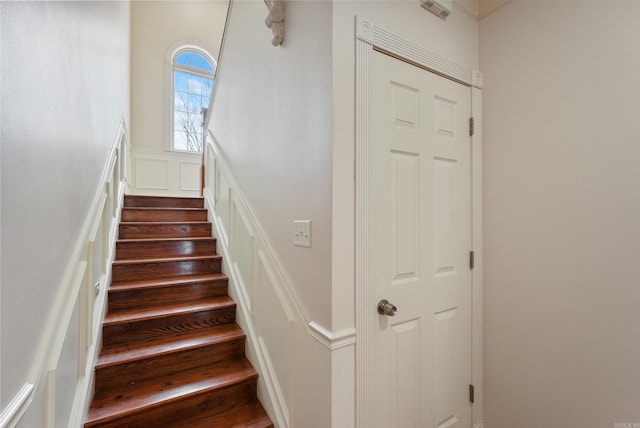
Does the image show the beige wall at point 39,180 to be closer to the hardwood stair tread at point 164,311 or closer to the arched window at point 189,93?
the hardwood stair tread at point 164,311

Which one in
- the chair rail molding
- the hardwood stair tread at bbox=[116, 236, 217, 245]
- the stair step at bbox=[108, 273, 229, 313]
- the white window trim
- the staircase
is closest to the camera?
the chair rail molding

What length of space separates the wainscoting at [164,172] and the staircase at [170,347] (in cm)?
279

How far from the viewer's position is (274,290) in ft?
5.28

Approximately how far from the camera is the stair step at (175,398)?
1.45 metres

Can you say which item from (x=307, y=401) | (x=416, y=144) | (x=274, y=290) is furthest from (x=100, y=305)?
(x=416, y=144)

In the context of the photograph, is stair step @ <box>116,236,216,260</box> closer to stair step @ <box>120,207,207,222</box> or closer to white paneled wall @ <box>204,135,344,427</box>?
white paneled wall @ <box>204,135,344,427</box>

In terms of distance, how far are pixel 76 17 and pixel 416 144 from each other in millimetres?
1732

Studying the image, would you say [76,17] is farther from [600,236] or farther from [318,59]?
[600,236]

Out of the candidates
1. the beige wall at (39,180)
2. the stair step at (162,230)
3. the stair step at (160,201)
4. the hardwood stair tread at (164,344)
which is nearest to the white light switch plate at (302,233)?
the beige wall at (39,180)

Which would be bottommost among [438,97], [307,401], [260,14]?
[307,401]

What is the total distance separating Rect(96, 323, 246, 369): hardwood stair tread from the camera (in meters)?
1.66

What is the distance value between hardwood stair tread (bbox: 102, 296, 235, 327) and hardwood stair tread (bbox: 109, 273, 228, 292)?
0.51ft

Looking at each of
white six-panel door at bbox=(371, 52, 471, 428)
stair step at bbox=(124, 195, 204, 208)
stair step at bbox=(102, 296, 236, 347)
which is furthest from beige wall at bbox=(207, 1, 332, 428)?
stair step at bbox=(124, 195, 204, 208)

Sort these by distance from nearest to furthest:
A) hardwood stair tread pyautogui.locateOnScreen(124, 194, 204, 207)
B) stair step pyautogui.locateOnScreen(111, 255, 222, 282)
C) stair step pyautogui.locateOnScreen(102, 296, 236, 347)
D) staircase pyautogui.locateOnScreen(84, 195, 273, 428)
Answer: staircase pyautogui.locateOnScreen(84, 195, 273, 428) → stair step pyautogui.locateOnScreen(102, 296, 236, 347) → stair step pyautogui.locateOnScreen(111, 255, 222, 282) → hardwood stair tread pyautogui.locateOnScreen(124, 194, 204, 207)
